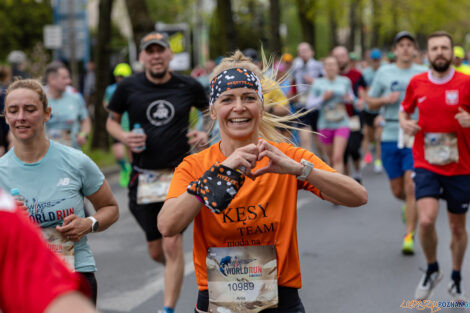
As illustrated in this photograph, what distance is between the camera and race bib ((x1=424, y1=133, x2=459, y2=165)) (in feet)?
19.2

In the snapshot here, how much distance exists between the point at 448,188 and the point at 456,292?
839 mm

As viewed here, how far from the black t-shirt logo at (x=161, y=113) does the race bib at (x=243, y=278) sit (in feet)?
9.19

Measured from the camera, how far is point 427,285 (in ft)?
19.3

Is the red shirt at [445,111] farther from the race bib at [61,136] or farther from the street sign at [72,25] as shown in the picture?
the street sign at [72,25]

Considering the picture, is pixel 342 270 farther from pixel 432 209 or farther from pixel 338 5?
pixel 338 5

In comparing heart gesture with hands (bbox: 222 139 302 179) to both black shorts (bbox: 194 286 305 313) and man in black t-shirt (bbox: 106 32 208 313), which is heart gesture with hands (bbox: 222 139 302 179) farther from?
man in black t-shirt (bbox: 106 32 208 313)

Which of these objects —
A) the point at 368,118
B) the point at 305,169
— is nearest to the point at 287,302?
the point at 305,169

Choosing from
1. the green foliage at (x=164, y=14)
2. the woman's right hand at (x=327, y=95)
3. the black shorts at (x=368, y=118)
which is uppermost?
the green foliage at (x=164, y=14)

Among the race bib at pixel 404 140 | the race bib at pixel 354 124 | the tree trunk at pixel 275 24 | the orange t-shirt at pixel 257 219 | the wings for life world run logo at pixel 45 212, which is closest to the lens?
the orange t-shirt at pixel 257 219

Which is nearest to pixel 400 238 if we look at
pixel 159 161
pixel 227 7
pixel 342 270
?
pixel 342 270

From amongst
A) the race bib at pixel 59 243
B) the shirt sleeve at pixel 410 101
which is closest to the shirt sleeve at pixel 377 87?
the shirt sleeve at pixel 410 101

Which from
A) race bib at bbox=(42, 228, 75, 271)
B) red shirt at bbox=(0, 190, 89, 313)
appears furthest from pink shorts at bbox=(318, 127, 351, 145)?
red shirt at bbox=(0, 190, 89, 313)

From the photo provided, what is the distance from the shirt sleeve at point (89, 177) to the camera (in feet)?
12.8

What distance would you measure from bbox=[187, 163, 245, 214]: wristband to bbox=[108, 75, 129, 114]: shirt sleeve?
10.6 ft
